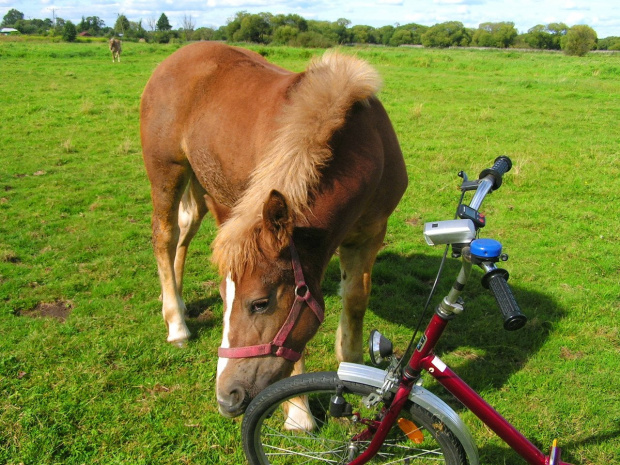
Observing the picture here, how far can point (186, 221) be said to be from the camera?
4.59 metres

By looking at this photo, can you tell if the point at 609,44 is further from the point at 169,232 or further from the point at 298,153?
the point at 298,153

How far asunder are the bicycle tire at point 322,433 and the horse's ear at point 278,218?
24.4 inches

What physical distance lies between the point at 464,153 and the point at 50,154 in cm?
773

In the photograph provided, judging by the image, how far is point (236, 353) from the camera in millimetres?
2184

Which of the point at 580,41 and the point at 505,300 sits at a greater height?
the point at 580,41

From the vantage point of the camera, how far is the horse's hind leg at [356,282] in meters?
3.34

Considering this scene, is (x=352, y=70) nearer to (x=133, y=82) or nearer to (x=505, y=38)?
(x=133, y=82)

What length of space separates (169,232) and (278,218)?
7.33ft

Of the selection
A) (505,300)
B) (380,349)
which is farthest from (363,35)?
(505,300)

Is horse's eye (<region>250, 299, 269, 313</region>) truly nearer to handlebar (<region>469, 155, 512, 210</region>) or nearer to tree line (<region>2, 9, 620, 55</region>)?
handlebar (<region>469, 155, 512, 210</region>)

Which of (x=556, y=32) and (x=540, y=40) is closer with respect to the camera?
(x=540, y=40)

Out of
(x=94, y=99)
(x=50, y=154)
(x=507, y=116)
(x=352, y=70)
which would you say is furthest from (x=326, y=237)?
(x=94, y=99)

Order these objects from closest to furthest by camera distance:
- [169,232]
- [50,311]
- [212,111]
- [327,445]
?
[327,445]
[212,111]
[169,232]
[50,311]

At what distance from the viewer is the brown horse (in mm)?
2166
